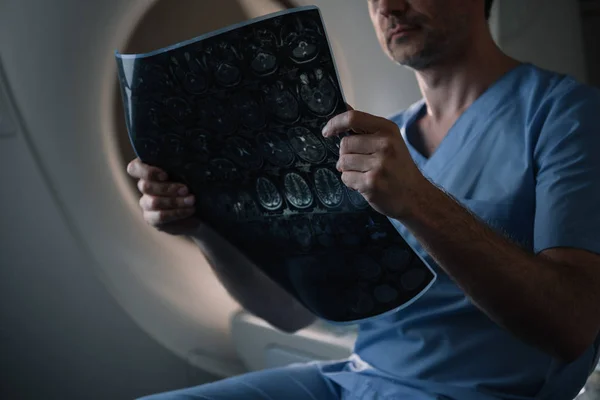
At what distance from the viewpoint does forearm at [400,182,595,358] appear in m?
0.62

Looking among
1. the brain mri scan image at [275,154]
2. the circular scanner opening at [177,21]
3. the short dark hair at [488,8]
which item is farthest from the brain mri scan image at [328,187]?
the circular scanner opening at [177,21]

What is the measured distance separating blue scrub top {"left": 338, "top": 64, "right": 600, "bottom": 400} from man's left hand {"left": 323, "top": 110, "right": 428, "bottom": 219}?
0.62 feet

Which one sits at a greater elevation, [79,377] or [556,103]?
[556,103]

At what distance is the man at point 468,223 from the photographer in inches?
24.8

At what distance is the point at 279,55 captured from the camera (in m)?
0.63

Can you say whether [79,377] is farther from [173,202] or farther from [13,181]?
[173,202]

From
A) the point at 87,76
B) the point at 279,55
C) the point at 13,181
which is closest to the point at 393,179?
the point at 279,55

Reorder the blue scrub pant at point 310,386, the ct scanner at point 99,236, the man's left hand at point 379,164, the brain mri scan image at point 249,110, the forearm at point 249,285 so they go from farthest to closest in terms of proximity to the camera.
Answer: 1. the ct scanner at point 99,236
2. the forearm at point 249,285
3. the blue scrub pant at point 310,386
4. the brain mri scan image at point 249,110
5. the man's left hand at point 379,164

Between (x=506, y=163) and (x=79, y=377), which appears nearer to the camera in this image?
(x=506, y=163)

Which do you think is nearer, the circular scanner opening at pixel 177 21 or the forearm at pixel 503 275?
the forearm at pixel 503 275

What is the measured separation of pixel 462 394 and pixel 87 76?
873 mm

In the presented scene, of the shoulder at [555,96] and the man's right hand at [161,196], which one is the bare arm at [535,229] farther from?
the man's right hand at [161,196]

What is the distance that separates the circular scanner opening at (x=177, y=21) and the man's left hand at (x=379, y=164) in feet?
2.33

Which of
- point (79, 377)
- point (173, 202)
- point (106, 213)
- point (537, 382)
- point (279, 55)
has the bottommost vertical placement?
point (79, 377)
